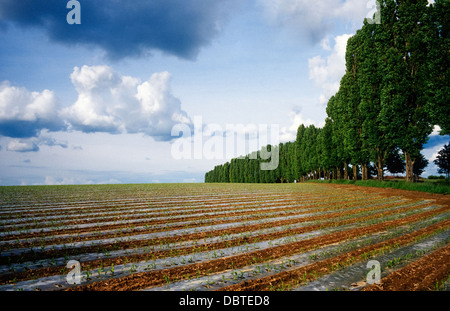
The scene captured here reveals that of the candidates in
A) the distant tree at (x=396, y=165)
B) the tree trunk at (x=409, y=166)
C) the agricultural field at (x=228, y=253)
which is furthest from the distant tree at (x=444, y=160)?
the agricultural field at (x=228, y=253)

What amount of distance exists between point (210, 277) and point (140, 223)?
6829mm

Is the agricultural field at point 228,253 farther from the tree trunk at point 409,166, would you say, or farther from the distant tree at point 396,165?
the distant tree at point 396,165

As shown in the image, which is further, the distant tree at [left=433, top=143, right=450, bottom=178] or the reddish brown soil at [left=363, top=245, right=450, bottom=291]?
the distant tree at [left=433, top=143, right=450, bottom=178]

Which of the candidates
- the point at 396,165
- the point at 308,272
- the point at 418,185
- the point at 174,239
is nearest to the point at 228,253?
the point at 308,272

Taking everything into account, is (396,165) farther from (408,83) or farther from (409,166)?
(408,83)

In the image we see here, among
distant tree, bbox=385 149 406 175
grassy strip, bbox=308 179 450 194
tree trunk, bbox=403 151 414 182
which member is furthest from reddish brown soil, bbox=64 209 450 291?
distant tree, bbox=385 149 406 175

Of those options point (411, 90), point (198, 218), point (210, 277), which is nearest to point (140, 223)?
point (198, 218)

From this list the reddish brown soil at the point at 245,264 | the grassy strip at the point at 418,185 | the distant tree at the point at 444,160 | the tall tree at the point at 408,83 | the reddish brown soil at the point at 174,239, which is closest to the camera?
the reddish brown soil at the point at 245,264

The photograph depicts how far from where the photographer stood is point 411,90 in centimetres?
2392

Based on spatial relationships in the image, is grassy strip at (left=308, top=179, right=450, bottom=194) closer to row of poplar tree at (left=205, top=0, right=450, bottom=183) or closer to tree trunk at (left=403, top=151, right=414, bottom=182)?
tree trunk at (left=403, top=151, right=414, bottom=182)

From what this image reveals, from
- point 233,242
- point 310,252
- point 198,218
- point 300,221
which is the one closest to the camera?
point 310,252

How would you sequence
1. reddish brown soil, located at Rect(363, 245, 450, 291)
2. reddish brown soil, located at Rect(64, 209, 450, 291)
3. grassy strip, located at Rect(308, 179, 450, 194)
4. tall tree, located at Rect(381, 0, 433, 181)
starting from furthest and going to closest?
tall tree, located at Rect(381, 0, 433, 181) < grassy strip, located at Rect(308, 179, 450, 194) < reddish brown soil, located at Rect(64, 209, 450, 291) < reddish brown soil, located at Rect(363, 245, 450, 291)

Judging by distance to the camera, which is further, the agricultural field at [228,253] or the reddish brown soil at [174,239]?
the reddish brown soil at [174,239]
